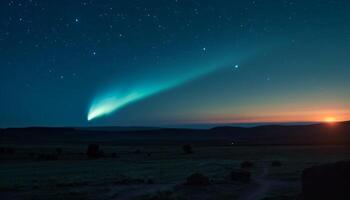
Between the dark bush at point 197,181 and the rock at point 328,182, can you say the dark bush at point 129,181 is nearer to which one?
the dark bush at point 197,181

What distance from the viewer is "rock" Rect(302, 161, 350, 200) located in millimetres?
13727

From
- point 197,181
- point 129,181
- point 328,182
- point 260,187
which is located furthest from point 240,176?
point 328,182

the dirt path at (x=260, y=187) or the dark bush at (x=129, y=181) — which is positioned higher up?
the dark bush at (x=129, y=181)

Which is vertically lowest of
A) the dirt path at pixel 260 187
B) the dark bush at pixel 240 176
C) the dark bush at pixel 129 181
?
the dirt path at pixel 260 187

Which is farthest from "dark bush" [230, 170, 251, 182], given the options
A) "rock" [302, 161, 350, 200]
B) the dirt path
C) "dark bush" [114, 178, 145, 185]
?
"rock" [302, 161, 350, 200]

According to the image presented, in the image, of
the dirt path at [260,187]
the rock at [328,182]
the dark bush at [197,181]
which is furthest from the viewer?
the dark bush at [197,181]

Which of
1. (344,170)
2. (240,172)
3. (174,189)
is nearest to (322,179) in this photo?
(344,170)

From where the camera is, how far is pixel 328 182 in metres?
14.2

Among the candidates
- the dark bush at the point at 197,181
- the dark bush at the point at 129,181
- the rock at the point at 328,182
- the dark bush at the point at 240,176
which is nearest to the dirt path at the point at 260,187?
the dark bush at the point at 240,176

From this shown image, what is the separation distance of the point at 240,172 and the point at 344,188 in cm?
1515

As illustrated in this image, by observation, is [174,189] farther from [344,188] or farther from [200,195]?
[344,188]

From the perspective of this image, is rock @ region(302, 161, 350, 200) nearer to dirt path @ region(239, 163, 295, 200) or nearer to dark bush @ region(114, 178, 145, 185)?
dirt path @ region(239, 163, 295, 200)

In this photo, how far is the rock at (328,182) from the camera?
13727mm

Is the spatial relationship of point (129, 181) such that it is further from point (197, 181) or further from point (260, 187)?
point (260, 187)
